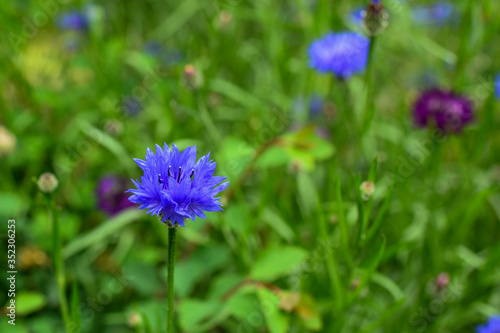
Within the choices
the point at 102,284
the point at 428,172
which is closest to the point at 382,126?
the point at 428,172

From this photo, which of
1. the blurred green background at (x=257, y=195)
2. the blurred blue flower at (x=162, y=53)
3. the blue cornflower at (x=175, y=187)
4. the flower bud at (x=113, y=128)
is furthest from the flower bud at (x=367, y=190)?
the blurred blue flower at (x=162, y=53)

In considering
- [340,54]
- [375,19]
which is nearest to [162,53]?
[340,54]

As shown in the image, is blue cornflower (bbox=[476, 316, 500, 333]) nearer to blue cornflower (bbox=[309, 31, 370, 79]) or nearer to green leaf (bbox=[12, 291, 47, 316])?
blue cornflower (bbox=[309, 31, 370, 79])

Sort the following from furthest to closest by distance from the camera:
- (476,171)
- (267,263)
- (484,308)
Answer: (476,171) < (484,308) < (267,263)

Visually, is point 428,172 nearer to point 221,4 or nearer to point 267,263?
point 267,263

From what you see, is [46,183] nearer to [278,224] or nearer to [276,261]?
[276,261]

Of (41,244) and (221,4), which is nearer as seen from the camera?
(41,244)

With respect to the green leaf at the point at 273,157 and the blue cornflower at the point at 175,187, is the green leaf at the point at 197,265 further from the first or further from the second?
the blue cornflower at the point at 175,187
